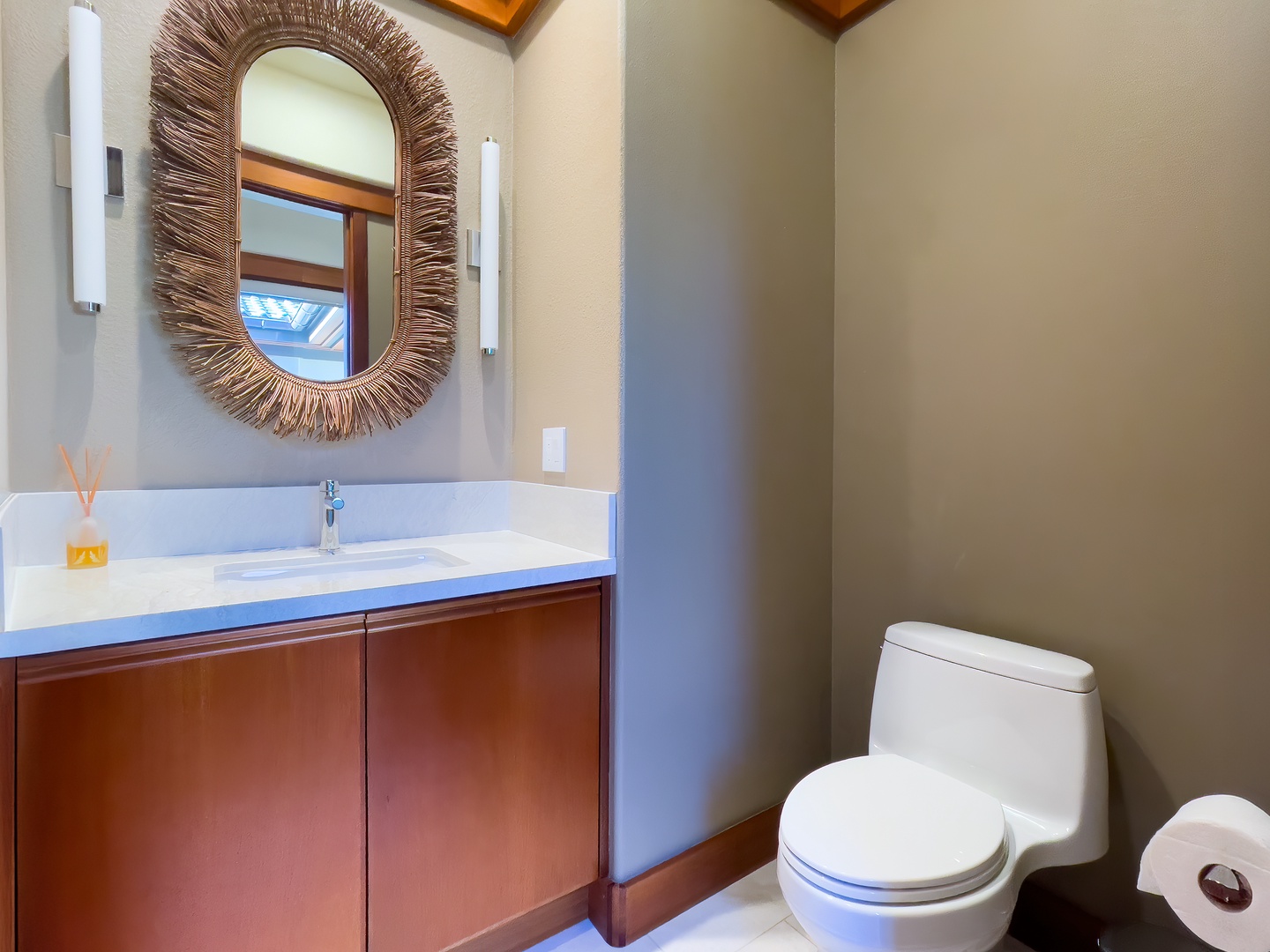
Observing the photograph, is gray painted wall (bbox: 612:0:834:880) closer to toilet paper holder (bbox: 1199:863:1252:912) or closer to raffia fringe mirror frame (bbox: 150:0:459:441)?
raffia fringe mirror frame (bbox: 150:0:459:441)

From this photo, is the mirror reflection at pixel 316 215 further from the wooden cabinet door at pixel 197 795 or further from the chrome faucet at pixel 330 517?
the wooden cabinet door at pixel 197 795

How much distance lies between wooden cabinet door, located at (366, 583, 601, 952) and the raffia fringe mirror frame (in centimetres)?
67

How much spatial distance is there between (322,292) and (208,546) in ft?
2.11

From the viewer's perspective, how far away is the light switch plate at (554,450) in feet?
5.01

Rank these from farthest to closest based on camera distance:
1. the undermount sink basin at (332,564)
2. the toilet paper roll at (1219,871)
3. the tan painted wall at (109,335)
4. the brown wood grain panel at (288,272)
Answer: the brown wood grain panel at (288,272) → the undermount sink basin at (332,564) → the tan painted wall at (109,335) → the toilet paper roll at (1219,871)

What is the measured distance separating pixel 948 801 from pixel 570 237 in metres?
1.44

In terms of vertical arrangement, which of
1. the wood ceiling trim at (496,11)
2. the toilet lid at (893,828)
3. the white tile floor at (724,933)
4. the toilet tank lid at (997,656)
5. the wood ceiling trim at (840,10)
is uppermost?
the wood ceiling trim at (840,10)

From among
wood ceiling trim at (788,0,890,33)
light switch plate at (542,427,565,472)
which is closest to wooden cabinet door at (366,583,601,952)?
light switch plate at (542,427,565,472)

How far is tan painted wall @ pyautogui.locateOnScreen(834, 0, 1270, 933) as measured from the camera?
1.12 meters

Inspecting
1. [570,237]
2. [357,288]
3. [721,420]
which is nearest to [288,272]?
[357,288]

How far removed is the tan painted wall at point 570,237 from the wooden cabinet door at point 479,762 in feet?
1.30

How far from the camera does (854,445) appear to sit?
174cm

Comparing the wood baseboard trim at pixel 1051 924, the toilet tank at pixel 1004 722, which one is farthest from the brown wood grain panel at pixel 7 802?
the wood baseboard trim at pixel 1051 924

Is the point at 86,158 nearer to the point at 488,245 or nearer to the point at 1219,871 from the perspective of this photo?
the point at 488,245
